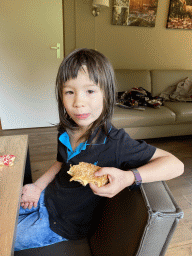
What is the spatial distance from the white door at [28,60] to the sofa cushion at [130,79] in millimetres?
1087

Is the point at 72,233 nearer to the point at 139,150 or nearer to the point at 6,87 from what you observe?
Result: the point at 139,150

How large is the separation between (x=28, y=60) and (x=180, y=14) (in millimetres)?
2922

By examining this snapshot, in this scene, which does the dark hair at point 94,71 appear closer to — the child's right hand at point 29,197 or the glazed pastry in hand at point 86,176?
the glazed pastry in hand at point 86,176

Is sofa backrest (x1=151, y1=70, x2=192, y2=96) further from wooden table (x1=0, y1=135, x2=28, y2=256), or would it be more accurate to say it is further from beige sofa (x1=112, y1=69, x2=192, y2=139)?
wooden table (x1=0, y1=135, x2=28, y2=256)

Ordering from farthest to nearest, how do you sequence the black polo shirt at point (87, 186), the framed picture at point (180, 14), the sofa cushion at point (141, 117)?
the framed picture at point (180, 14)
the sofa cushion at point (141, 117)
the black polo shirt at point (87, 186)

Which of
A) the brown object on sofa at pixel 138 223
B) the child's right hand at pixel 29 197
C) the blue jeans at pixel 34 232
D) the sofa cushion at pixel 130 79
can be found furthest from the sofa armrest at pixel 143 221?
the sofa cushion at pixel 130 79

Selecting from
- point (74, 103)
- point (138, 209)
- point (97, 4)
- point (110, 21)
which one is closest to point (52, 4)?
point (97, 4)

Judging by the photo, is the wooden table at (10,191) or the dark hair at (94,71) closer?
the wooden table at (10,191)

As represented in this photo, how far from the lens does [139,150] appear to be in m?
0.65

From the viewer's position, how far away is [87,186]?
74 centimetres

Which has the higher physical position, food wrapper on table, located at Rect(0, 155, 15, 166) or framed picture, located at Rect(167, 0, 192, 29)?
framed picture, located at Rect(167, 0, 192, 29)

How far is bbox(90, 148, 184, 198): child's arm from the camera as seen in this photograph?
0.54 metres

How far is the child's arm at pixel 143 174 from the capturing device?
537mm

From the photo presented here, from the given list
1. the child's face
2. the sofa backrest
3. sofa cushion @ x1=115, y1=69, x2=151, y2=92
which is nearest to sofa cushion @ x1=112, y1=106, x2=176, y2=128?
sofa cushion @ x1=115, y1=69, x2=151, y2=92
